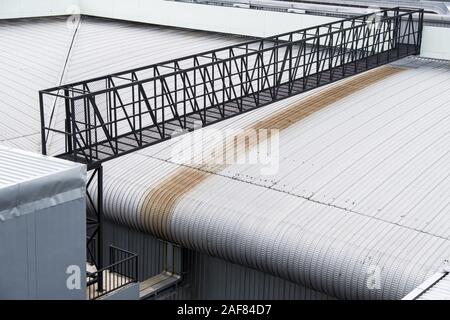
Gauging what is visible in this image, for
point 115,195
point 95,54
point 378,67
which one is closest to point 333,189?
point 115,195

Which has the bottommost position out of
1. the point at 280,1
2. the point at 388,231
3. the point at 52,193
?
the point at 388,231

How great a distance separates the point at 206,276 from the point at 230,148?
13.6ft

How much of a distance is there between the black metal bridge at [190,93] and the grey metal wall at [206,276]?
139 centimetres

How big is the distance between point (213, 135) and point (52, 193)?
9193mm

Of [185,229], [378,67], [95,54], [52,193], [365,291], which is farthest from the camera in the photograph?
[95,54]

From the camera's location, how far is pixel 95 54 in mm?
35125

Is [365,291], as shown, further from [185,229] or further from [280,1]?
[280,1]

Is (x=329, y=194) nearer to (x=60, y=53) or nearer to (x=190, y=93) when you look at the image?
(x=190, y=93)

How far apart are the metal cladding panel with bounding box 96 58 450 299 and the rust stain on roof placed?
4 centimetres

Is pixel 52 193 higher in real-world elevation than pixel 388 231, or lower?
higher

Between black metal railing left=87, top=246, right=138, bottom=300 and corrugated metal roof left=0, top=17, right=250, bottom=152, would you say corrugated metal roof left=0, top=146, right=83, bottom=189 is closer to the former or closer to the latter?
black metal railing left=87, top=246, right=138, bottom=300

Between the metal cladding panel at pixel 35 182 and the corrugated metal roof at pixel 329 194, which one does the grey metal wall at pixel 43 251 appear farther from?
the corrugated metal roof at pixel 329 194

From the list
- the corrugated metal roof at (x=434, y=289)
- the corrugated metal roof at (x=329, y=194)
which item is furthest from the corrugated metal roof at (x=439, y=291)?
the corrugated metal roof at (x=329, y=194)

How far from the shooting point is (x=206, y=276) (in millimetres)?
23594
